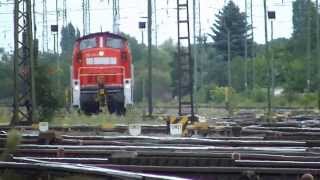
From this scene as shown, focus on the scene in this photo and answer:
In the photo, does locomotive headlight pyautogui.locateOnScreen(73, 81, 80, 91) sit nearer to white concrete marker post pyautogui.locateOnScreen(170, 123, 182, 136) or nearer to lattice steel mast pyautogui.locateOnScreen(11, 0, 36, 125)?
lattice steel mast pyautogui.locateOnScreen(11, 0, 36, 125)

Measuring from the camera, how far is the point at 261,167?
29.3ft

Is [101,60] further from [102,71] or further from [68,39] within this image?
[68,39]

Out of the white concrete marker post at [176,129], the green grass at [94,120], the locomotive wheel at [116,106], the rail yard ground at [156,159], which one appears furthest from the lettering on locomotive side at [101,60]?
the rail yard ground at [156,159]

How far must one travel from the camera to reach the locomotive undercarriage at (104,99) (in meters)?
26.9

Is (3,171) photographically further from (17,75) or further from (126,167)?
(17,75)

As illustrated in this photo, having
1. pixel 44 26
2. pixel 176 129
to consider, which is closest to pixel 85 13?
pixel 44 26

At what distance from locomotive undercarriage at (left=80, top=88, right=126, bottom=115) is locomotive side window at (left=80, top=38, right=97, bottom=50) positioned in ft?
5.56

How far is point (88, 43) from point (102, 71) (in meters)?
1.24

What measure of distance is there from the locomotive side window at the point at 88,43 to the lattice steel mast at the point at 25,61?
380cm

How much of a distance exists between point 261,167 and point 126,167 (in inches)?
67.0

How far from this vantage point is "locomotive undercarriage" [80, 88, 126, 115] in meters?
26.9

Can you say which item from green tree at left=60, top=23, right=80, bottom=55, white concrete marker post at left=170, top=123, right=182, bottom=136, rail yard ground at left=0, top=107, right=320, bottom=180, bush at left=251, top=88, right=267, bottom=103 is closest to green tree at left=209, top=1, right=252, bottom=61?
green tree at left=60, top=23, right=80, bottom=55

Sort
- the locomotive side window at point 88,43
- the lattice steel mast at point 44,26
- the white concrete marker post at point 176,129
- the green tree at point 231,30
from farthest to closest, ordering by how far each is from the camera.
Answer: the green tree at point 231,30 < the lattice steel mast at point 44,26 < the locomotive side window at point 88,43 < the white concrete marker post at point 176,129

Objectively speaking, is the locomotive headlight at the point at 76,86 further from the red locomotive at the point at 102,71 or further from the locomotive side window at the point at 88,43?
the locomotive side window at the point at 88,43
